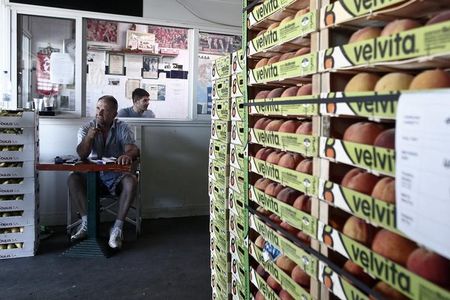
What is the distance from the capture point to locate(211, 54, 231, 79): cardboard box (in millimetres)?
1921

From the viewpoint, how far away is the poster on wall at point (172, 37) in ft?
14.0

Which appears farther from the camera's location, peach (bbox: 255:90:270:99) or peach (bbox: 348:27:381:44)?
peach (bbox: 255:90:270:99)

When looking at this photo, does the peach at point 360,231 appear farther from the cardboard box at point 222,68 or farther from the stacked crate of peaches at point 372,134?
the cardboard box at point 222,68

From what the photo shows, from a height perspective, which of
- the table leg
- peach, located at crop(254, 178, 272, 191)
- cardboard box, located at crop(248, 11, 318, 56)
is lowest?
the table leg

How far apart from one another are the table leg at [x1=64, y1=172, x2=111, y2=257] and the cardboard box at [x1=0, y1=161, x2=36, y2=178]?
1.50 feet

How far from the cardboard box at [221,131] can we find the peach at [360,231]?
1.04m

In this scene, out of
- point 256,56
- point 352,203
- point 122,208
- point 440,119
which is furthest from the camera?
point 122,208

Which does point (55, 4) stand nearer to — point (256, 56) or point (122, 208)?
point (122, 208)

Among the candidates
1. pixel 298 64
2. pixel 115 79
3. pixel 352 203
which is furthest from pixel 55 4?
pixel 352 203

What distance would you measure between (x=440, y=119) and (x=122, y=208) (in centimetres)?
309

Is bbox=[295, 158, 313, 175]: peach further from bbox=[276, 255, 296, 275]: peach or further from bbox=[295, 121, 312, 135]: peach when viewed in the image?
bbox=[276, 255, 296, 275]: peach

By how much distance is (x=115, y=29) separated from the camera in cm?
413

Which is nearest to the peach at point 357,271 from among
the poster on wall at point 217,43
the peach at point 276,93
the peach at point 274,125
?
the peach at point 274,125

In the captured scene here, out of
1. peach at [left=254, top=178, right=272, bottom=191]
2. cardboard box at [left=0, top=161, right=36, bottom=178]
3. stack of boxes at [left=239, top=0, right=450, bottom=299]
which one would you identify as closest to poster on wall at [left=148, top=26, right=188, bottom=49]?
cardboard box at [left=0, top=161, right=36, bottom=178]
